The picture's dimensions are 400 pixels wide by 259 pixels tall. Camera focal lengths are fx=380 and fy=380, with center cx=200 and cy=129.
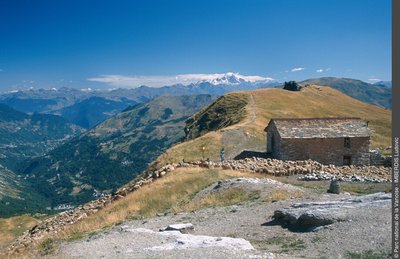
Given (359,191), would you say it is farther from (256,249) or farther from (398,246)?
(398,246)

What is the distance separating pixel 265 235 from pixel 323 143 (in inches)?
1532

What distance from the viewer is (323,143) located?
184 feet

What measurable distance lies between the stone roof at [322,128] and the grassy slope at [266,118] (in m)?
18.1

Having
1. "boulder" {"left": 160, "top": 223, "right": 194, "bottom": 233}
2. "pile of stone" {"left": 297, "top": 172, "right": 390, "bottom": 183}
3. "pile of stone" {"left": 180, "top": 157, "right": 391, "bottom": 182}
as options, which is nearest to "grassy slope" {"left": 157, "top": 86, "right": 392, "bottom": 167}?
"pile of stone" {"left": 180, "top": 157, "right": 391, "bottom": 182}

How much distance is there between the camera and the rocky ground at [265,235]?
646 inches

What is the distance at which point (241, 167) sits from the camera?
44375 millimetres

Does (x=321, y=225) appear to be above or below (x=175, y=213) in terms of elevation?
above

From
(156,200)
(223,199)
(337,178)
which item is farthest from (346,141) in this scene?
(156,200)

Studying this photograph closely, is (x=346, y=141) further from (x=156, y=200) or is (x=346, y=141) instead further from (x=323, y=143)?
(x=156, y=200)

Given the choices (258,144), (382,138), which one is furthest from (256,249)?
(382,138)

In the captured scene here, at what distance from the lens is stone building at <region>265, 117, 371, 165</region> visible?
182 ft

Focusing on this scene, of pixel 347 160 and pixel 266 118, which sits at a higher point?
pixel 266 118

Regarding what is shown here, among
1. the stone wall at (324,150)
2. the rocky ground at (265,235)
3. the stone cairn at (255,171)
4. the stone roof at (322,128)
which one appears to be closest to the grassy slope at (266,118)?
the stone roof at (322,128)

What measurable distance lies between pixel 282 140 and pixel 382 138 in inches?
2770
